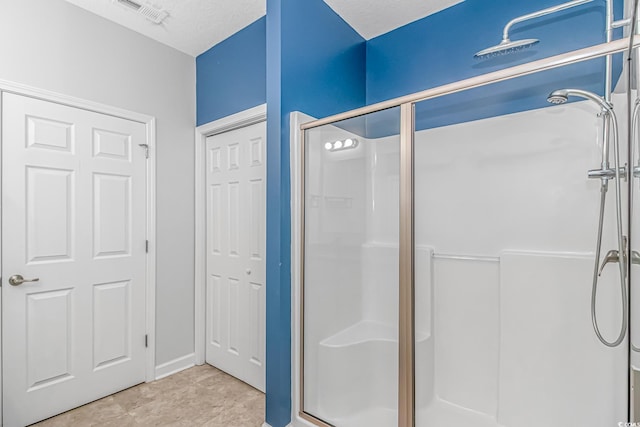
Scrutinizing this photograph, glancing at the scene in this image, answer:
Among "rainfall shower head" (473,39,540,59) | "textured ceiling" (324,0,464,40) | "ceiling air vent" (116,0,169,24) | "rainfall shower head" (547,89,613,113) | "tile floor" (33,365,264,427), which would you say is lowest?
"tile floor" (33,365,264,427)

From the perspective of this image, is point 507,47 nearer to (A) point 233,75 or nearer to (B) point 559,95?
(B) point 559,95

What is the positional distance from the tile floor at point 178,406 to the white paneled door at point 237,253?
0.18m

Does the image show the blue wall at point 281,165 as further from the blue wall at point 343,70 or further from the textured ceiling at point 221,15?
the textured ceiling at point 221,15

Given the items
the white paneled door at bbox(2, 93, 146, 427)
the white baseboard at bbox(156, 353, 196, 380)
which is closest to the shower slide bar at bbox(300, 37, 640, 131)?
the white paneled door at bbox(2, 93, 146, 427)

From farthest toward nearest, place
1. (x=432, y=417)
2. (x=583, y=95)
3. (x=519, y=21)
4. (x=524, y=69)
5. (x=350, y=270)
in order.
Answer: (x=350, y=270) < (x=519, y=21) < (x=432, y=417) < (x=583, y=95) < (x=524, y=69)

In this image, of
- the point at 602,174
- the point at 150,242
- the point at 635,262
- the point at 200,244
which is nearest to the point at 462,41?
the point at 602,174

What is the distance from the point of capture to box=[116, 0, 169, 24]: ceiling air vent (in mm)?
2004

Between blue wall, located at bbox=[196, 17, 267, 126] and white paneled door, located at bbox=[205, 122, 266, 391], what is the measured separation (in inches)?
8.3

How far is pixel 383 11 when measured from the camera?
2.17m

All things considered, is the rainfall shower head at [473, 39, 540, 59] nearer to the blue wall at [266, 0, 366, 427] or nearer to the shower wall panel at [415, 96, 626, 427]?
the shower wall panel at [415, 96, 626, 427]

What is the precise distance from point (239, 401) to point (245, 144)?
1.83 meters

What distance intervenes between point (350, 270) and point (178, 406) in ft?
4.74

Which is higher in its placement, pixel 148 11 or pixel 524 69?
pixel 148 11

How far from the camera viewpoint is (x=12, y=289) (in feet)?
5.95
